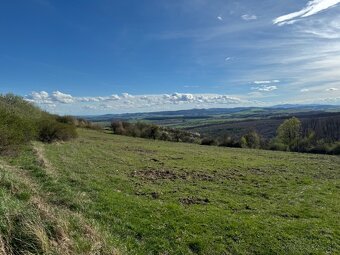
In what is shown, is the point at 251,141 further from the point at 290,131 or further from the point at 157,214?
the point at 157,214

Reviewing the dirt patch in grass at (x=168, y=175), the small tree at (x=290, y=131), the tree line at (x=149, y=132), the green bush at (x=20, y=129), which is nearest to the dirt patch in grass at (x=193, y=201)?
the dirt patch in grass at (x=168, y=175)

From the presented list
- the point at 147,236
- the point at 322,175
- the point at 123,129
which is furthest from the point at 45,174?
the point at 123,129

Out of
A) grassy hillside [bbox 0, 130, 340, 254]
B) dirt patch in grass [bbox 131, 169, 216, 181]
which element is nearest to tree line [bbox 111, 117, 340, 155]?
dirt patch in grass [bbox 131, 169, 216, 181]

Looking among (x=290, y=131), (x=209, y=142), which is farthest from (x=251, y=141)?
(x=290, y=131)

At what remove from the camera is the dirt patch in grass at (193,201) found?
15.2 meters

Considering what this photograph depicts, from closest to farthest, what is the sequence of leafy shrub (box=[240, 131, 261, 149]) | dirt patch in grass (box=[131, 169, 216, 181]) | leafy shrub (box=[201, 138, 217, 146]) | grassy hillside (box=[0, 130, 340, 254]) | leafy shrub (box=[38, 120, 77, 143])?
grassy hillside (box=[0, 130, 340, 254]), dirt patch in grass (box=[131, 169, 216, 181]), leafy shrub (box=[38, 120, 77, 143]), leafy shrub (box=[201, 138, 217, 146]), leafy shrub (box=[240, 131, 261, 149])

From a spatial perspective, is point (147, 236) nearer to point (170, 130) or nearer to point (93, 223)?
point (93, 223)

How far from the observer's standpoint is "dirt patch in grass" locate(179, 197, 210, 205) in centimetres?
1524

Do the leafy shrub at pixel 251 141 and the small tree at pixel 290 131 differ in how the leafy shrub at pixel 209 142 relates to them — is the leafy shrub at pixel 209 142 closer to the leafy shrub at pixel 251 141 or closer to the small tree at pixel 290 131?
the leafy shrub at pixel 251 141

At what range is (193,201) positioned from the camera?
15555 mm

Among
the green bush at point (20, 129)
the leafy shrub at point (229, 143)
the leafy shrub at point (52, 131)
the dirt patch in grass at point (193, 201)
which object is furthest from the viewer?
the leafy shrub at point (229, 143)

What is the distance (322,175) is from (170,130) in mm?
59800

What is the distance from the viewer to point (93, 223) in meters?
10.9

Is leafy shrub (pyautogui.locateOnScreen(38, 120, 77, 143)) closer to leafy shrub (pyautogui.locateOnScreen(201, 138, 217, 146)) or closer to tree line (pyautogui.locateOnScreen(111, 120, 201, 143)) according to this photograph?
tree line (pyautogui.locateOnScreen(111, 120, 201, 143))
